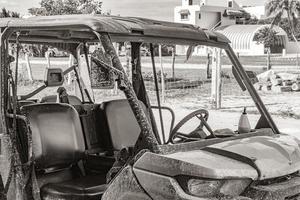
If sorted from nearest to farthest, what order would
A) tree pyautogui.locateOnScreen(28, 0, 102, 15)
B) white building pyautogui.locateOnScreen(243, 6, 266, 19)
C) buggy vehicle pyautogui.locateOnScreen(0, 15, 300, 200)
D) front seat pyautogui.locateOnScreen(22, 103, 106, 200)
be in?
buggy vehicle pyautogui.locateOnScreen(0, 15, 300, 200)
front seat pyautogui.locateOnScreen(22, 103, 106, 200)
tree pyautogui.locateOnScreen(28, 0, 102, 15)
white building pyautogui.locateOnScreen(243, 6, 266, 19)

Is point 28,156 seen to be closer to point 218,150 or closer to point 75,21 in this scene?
point 75,21

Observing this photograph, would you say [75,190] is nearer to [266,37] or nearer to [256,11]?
[266,37]

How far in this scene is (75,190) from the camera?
3994 mm

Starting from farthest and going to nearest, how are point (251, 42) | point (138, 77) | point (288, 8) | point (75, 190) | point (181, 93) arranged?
point (251, 42)
point (288, 8)
point (181, 93)
point (138, 77)
point (75, 190)

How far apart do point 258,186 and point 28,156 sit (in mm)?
1712

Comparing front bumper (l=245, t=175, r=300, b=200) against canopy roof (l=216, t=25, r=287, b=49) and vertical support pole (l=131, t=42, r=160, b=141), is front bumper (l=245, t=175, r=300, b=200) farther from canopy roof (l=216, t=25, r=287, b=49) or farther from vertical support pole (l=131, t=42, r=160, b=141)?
canopy roof (l=216, t=25, r=287, b=49)

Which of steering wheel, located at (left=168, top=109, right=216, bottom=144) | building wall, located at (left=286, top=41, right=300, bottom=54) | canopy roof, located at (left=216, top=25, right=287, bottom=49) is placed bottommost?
building wall, located at (left=286, top=41, right=300, bottom=54)

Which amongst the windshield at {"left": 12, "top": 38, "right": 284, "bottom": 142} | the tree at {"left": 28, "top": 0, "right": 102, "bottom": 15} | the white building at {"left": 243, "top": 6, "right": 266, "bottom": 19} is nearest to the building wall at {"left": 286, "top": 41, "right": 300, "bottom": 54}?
the white building at {"left": 243, "top": 6, "right": 266, "bottom": 19}

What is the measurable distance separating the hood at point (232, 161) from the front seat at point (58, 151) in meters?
0.94

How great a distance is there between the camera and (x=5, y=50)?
409cm

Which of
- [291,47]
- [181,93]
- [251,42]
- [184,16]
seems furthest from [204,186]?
[184,16]

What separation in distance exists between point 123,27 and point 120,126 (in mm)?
1504

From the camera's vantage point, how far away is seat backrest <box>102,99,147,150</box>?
4.80 meters

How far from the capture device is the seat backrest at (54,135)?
4168 mm
